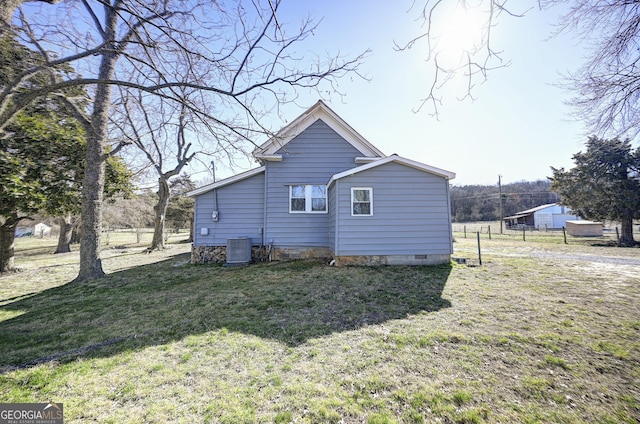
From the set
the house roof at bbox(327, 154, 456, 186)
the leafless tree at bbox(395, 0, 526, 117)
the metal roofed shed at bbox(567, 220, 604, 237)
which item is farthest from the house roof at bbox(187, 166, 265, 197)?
the metal roofed shed at bbox(567, 220, 604, 237)

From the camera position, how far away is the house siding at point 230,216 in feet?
31.9

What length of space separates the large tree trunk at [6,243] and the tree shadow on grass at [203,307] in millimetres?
3689

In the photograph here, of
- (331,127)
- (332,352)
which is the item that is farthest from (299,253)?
(332,352)

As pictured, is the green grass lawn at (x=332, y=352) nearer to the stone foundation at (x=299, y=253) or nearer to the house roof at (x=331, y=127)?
the stone foundation at (x=299, y=253)

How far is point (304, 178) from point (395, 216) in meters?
3.72

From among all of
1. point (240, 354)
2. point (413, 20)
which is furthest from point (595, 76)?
point (240, 354)

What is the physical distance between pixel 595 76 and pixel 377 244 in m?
6.00

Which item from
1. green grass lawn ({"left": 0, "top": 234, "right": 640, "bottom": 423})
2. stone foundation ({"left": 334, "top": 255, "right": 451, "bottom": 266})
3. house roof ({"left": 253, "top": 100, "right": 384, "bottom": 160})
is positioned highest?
house roof ({"left": 253, "top": 100, "right": 384, "bottom": 160})

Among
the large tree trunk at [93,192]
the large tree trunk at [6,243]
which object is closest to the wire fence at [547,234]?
the large tree trunk at [93,192]

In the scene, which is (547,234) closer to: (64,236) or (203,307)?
(203,307)

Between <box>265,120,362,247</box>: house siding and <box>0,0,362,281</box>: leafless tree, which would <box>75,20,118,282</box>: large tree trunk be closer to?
<box>0,0,362,281</box>: leafless tree

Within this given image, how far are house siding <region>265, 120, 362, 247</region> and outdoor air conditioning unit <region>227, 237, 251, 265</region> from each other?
35.6 inches

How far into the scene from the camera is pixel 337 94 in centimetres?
368

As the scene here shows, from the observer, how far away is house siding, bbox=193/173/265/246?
9.73m
